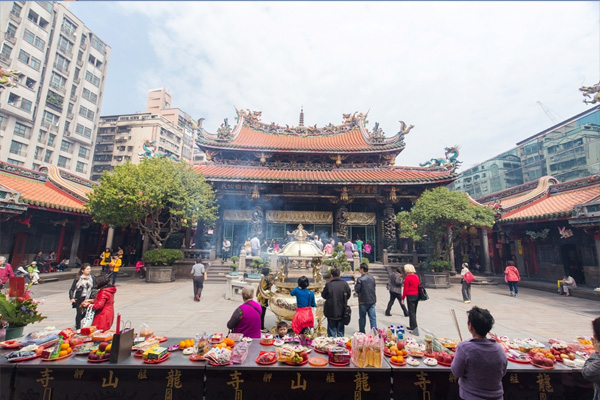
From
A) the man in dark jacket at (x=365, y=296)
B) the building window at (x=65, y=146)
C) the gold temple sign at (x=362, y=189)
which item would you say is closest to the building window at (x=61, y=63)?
the building window at (x=65, y=146)

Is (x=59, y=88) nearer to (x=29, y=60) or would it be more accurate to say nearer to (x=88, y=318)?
(x=29, y=60)

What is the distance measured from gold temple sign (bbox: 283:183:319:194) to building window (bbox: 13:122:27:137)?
3292 centimetres

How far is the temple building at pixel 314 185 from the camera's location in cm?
1550

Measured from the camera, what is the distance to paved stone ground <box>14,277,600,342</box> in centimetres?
615

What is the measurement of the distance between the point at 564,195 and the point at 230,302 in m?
17.7

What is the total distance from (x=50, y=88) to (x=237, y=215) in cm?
3424

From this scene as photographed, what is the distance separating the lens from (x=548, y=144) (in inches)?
1316

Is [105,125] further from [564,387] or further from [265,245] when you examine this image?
[564,387]

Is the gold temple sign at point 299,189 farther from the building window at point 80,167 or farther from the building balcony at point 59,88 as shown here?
the building balcony at point 59,88

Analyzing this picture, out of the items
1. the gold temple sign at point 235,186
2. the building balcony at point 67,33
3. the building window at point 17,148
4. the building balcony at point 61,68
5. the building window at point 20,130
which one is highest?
the building balcony at point 67,33

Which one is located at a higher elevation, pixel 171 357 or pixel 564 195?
pixel 564 195

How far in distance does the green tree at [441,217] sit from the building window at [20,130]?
1571 inches

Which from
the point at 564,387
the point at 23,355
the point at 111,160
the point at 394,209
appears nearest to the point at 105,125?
the point at 111,160

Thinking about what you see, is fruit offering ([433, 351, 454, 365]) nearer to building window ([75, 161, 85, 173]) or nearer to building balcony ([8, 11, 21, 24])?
building balcony ([8, 11, 21, 24])
